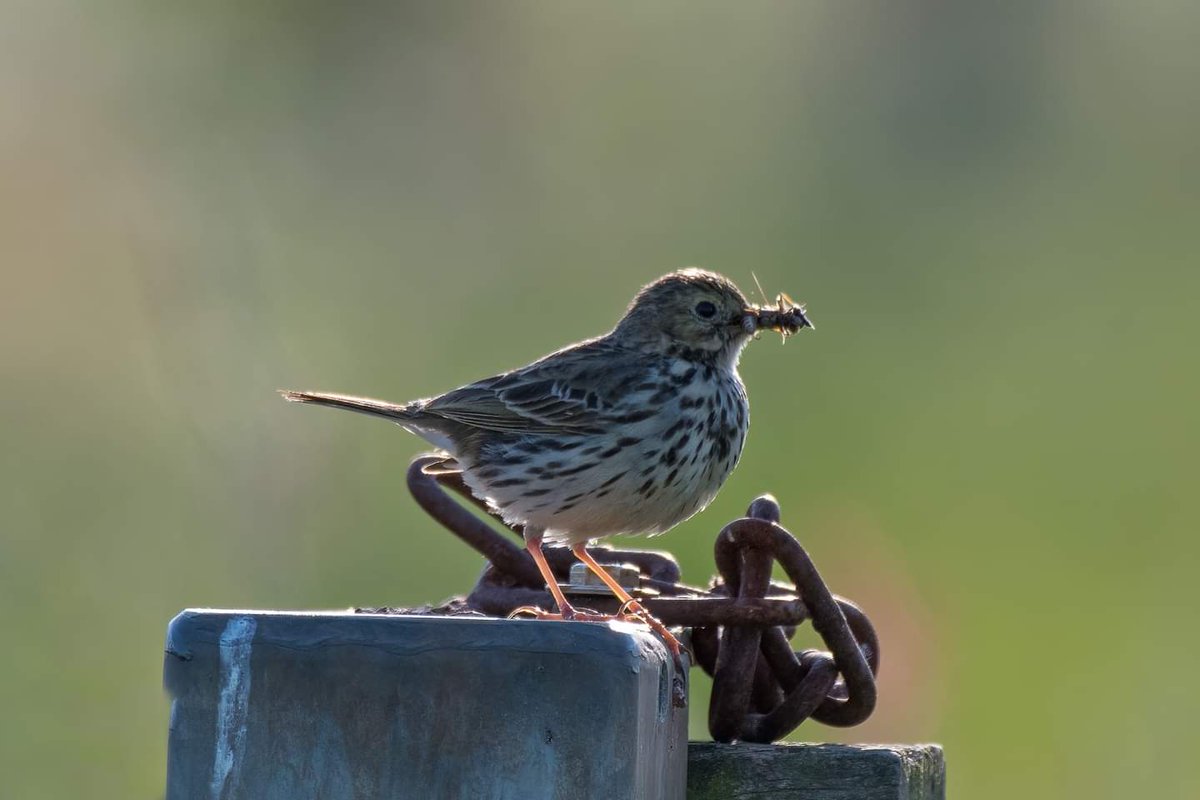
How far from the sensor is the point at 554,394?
6.79m

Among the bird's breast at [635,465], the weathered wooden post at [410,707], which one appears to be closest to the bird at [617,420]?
the bird's breast at [635,465]

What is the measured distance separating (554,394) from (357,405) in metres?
0.81

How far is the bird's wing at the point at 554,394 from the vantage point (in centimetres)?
659

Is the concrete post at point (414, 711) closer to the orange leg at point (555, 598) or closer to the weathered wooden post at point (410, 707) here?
the weathered wooden post at point (410, 707)

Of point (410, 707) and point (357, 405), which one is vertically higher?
point (357, 405)

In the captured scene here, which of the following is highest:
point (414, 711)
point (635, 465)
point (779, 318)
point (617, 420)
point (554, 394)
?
point (779, 318)

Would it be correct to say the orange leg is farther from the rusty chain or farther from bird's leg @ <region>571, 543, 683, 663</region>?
the rusty chain

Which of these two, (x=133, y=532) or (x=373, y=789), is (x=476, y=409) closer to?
(x=373, y=789)

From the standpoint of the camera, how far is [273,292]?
42.3 ft

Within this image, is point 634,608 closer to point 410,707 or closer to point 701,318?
point 410,707

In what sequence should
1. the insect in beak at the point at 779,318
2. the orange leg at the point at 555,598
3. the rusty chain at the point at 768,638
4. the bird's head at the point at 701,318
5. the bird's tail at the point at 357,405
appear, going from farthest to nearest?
the bird's tail at the point at 357,405, the bird's head at the point at 701,318, the insect in beak at the point at 779,318, the orange leg at the point at 555,598, the rusty chain at the point at 768,638

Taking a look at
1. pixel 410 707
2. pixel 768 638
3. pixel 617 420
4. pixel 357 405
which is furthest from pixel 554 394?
pixel 410 707

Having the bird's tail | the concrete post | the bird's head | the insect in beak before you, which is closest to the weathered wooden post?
the concrete post

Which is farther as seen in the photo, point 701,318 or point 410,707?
point 701,318
